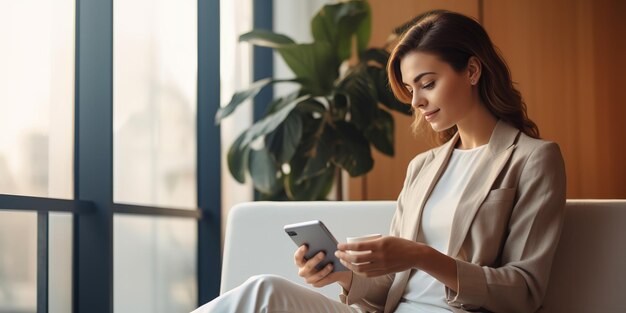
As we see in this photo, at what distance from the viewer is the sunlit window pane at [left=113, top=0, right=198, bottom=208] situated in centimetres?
356

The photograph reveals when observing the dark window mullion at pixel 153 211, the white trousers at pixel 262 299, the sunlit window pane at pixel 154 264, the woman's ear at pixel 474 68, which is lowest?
the sunlit window pane at pixel 154 264

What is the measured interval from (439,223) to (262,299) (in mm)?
534

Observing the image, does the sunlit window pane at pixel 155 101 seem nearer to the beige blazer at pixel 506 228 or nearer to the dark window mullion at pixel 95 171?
the dark window mullion at pixel 95 171

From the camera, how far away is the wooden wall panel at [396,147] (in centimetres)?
532

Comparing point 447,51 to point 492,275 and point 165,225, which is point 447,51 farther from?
point 165,225

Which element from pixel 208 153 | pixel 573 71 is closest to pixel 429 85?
pixel 208 153

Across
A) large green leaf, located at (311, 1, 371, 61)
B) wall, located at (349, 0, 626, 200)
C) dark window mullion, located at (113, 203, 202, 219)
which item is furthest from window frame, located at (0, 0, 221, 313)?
wall, located at (349, 0, 626, 200)

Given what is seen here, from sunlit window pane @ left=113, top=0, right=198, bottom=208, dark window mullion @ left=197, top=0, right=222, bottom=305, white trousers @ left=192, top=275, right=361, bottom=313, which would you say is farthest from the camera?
dark window mullion @ left=197, top=0, right=222, bottom=305

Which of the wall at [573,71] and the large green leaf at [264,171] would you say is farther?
the wall at [573,71]

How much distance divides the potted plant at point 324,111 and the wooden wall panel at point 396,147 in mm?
1218

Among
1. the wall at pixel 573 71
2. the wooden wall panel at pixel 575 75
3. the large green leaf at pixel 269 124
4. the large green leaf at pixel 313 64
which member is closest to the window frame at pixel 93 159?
the large green leaf at pixel 269 124

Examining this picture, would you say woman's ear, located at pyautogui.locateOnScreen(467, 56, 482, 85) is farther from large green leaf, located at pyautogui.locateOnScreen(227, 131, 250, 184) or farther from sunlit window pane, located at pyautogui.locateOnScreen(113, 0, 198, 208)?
large green leaf, located at pyautogui.locateOnScreen(227, 131, 250, 184)

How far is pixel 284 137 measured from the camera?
12.7 feet

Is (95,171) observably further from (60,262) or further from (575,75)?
(575,75)
